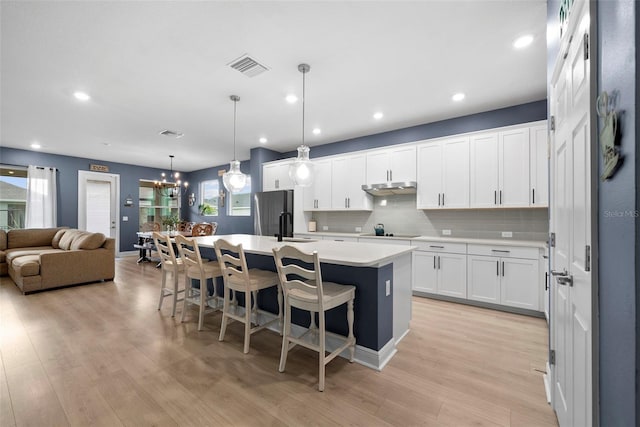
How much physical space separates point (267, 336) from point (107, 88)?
3.48 metres

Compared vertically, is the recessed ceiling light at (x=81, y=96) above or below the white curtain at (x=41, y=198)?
above

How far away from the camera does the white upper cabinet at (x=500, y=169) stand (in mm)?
3615

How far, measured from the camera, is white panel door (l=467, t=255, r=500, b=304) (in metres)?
3.55

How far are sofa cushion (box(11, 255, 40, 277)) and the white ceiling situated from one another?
224 centimetres

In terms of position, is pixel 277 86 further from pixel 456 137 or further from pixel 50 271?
pixel 50 271

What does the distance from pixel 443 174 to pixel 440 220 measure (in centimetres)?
77

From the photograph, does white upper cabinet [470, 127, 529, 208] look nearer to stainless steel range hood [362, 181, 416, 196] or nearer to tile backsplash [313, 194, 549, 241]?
tile backsplash [313, 194, 549, 241]

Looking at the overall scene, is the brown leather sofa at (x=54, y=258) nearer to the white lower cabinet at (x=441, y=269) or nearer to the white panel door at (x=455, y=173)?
the white lower cabinet at (x=441, y=269)

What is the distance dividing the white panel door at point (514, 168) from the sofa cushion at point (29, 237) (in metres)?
8.49

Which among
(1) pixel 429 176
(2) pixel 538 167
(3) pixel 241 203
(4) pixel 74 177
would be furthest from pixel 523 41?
(4) pixel 74 177

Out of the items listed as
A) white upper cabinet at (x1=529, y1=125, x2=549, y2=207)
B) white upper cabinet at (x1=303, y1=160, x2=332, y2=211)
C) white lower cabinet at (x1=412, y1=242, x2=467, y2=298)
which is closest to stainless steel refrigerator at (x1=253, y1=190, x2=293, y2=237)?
white upper cabinet at (x1=303, y1=160, x2=332, y2=211)

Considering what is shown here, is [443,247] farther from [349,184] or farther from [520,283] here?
[349,184]

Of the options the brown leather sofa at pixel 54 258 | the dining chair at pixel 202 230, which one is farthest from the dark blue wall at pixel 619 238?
the dining chair at pixel 202 230

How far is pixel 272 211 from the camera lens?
588cm
